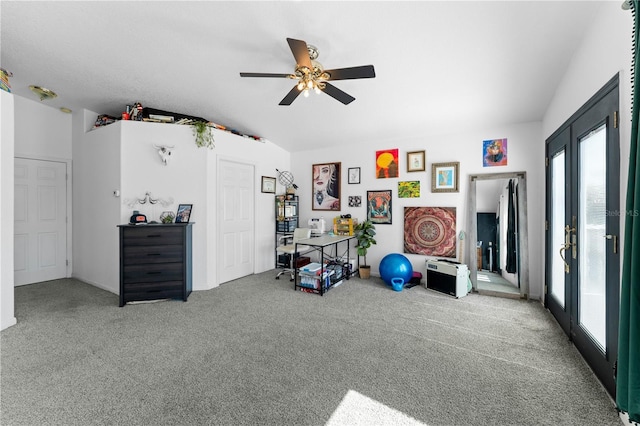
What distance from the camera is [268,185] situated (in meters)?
5.03

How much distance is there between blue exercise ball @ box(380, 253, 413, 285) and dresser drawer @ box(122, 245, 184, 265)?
2.96m

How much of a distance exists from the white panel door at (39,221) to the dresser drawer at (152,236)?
224cm

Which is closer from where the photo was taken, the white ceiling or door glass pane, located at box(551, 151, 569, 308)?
the white ceiling

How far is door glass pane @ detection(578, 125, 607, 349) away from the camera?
6.17 ft

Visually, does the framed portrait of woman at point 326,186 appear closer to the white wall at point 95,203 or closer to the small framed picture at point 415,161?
the small framed picture at point 415,161

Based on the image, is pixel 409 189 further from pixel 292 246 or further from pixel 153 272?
pixel 153 272

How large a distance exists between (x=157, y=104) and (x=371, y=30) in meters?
3.12

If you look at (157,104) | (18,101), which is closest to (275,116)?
(157,104)

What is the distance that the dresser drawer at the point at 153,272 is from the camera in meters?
3.28

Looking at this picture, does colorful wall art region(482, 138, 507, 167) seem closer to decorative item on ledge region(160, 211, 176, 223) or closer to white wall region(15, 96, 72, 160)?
decorative item on ledge region(160, 211, 176, 223)

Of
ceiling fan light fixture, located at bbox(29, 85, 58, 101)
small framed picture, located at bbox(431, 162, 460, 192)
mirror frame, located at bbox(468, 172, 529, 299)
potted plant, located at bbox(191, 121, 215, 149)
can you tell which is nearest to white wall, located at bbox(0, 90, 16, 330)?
ceiling fan light fixture, located at bbox(29, 85, 58, 101)

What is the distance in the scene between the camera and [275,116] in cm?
398

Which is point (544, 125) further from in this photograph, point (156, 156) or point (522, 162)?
point (156, 156)

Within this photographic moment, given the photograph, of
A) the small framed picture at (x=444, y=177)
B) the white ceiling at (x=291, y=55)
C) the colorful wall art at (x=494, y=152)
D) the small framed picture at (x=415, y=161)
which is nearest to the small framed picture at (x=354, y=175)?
the small framed picture at (x=415, y=161)
